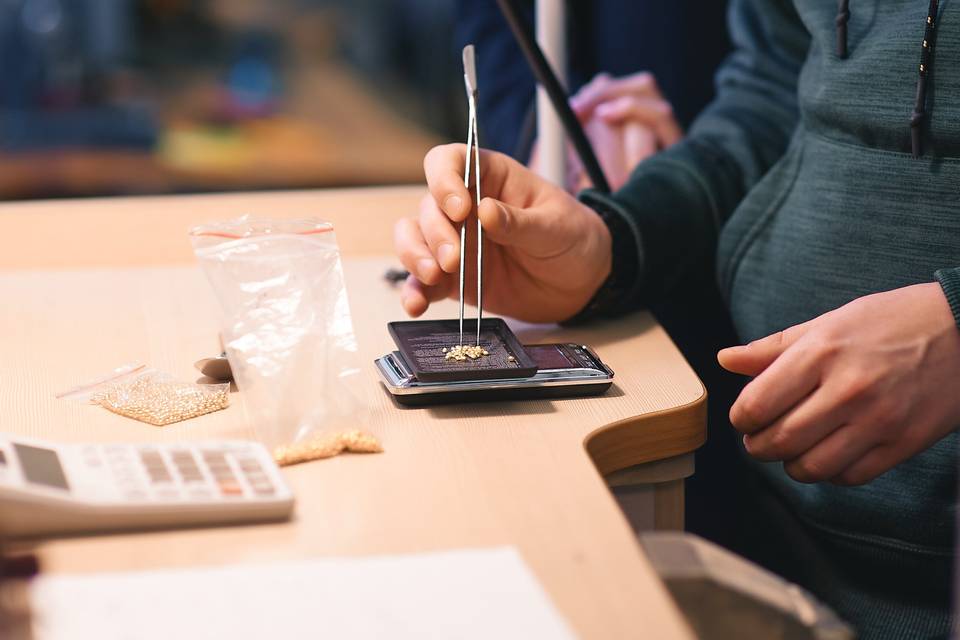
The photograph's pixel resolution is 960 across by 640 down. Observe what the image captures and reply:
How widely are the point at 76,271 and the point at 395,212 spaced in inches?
14.1

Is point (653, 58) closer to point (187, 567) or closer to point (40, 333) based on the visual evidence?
point (40, 333)

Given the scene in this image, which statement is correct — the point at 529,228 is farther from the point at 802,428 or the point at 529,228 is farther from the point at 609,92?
the point at 609,92

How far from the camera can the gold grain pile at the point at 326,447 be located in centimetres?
61

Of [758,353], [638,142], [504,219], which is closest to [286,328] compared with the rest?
[504,219]

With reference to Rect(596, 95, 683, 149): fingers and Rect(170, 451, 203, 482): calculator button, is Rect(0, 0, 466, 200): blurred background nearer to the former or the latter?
Rect(596, 95, 683, 149): fingers

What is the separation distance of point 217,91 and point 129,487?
2.67 metres

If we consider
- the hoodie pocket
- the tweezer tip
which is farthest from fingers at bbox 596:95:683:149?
the tweezer tip

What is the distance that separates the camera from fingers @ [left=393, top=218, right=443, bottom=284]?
0.78 metres

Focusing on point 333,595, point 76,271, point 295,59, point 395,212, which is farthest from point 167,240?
point 295,59

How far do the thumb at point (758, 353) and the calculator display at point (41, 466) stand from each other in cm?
40

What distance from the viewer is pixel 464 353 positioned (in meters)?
0.72

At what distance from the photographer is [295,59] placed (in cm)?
306

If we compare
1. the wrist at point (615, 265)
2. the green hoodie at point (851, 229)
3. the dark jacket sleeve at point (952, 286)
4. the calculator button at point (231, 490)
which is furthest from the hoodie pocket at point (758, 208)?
the calculator button at point (231, 490)

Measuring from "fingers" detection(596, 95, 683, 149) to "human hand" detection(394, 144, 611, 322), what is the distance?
39 cm
